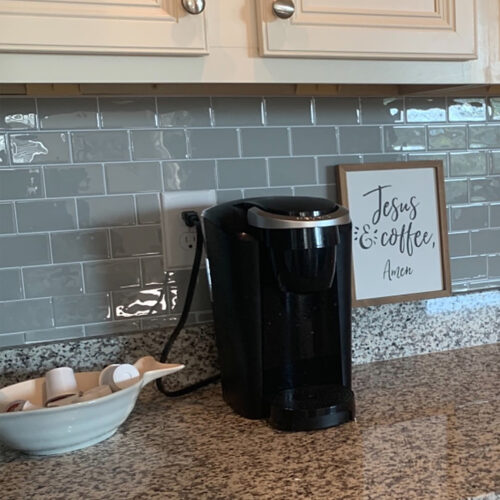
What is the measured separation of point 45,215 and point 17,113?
18cm

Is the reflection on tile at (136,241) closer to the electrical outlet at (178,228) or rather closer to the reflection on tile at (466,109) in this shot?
the electrical outlet at (178,228)

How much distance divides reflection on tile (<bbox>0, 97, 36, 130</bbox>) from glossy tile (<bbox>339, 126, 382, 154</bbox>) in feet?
1.90

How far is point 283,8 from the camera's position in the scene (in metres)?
0.88

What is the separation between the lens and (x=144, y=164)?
1.14 meters

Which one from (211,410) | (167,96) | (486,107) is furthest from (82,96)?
(486,107)

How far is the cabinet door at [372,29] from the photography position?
0.90 meters

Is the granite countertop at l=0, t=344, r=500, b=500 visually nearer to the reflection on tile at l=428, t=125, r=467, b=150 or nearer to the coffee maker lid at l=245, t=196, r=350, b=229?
the coffee maker lid at l=245, t=196, r=350, b=229

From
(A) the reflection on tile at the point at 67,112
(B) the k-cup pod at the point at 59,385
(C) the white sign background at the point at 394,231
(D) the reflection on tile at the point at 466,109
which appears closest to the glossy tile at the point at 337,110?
(C) the white sign background at the point at 394,231

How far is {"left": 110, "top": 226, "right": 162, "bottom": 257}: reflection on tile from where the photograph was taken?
1134mm

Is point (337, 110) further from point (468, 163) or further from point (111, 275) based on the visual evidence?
point (111, 275)

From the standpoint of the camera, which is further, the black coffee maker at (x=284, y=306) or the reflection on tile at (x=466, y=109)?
the reflection on tile at (x=466, y=109)

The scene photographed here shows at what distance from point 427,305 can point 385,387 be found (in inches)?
10.8

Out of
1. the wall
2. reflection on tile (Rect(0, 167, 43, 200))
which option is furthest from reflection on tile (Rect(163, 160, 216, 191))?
reflection on tile (Rect(0, 167, 43, 200))

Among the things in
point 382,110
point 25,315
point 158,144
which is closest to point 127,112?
point 158,144
